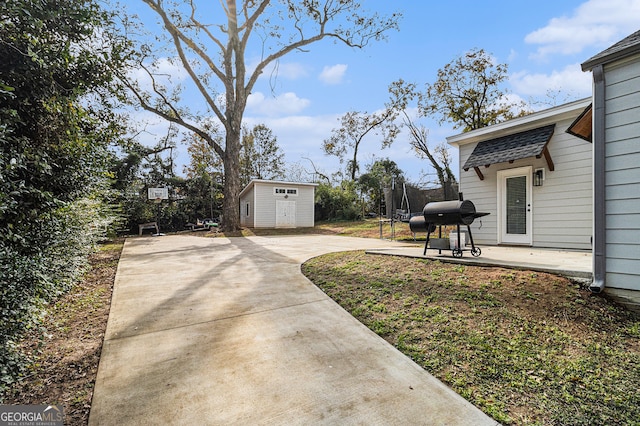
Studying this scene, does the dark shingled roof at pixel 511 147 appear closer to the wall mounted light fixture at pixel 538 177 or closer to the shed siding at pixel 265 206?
the wall mounted light fixture at pixel 538 177

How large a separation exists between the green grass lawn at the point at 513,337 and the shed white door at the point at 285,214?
1273 cm

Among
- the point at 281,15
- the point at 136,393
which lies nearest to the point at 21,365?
the point at 136,393

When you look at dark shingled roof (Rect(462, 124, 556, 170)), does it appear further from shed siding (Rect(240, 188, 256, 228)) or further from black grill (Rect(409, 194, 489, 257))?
shed siding (Rect(240, 188, 256, 228))

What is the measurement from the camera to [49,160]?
2.78 metres

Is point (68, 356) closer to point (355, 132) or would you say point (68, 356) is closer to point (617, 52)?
point (617, 52)

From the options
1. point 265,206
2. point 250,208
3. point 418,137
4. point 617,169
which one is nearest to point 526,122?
point 617,169

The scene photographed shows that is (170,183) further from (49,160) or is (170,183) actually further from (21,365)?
(21,365)

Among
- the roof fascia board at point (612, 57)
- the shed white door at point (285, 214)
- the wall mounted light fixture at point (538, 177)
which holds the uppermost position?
the roof fascia board at point (612, 57)

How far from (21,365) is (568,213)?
804 centimetres

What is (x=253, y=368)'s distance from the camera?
76.7 inches

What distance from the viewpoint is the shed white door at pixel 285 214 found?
1639 centimetres

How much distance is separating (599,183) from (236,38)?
42.6 ft

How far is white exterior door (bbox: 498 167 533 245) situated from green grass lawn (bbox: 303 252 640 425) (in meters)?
3.45

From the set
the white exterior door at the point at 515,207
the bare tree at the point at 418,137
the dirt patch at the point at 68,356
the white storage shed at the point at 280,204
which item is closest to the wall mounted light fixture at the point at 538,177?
the white exterior door at the point at 515,207
